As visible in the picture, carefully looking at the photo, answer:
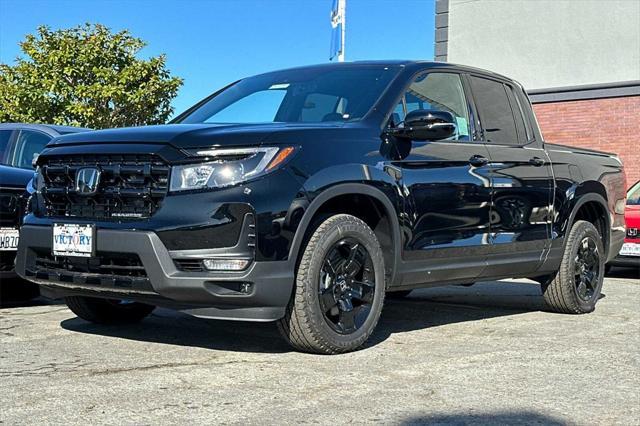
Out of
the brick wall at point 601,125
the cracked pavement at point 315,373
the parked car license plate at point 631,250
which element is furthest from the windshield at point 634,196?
the brick wall at point 601,125

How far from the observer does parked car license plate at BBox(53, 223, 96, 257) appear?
4.50 m

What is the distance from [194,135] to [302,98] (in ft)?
4.09

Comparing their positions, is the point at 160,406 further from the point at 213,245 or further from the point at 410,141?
the point at 410,141

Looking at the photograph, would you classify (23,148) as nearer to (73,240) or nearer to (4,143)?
(4,143)

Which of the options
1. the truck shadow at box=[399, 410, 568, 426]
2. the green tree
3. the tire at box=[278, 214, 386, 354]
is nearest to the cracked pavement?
the truck shadow at box=[399, 410, 568, 426]

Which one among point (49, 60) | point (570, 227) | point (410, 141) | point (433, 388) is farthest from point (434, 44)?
point (433, 388)

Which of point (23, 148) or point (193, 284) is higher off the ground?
point (23, 148)

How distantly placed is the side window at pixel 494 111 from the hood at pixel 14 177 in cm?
323

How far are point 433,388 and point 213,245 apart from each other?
1.26m

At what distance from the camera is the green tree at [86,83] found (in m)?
21.8

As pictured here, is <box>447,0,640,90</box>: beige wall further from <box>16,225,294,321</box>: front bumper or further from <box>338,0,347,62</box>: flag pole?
<box>16,225,294,321</box>: front bumper

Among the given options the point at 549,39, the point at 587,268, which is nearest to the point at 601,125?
the point at 549,39

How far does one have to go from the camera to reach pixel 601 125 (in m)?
18.4

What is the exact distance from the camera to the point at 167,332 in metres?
5.42
